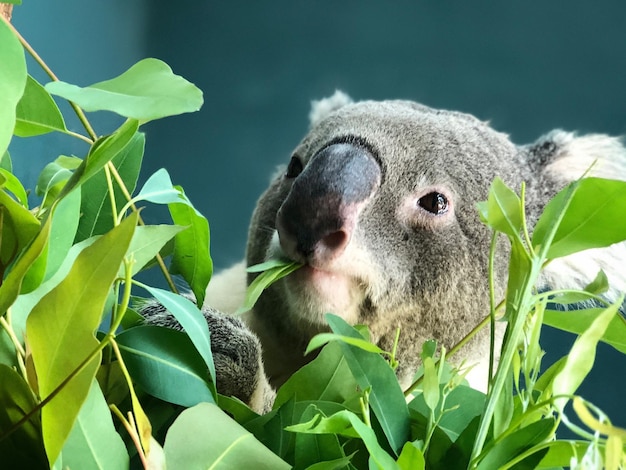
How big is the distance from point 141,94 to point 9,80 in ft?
→ 0.30

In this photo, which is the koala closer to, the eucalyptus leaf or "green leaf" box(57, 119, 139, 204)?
the eucalyptus leaf

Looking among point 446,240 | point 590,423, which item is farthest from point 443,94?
point 590,423

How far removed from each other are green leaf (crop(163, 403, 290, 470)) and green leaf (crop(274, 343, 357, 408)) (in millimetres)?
113

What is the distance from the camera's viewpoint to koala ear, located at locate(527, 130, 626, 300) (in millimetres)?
1138

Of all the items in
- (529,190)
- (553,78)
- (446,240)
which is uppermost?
(553,78)

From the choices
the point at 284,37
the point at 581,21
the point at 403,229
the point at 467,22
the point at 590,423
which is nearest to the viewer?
the point at 590,423

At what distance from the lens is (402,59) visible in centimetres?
202

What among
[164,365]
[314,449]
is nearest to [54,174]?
[164,365]

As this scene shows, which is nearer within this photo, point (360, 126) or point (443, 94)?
point (360, 126)

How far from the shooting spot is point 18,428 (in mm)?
380

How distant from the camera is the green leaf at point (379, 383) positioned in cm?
44

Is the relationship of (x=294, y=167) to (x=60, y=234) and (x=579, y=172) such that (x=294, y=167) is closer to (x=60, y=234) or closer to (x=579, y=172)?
(x=579, y=172)

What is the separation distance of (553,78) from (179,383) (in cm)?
165

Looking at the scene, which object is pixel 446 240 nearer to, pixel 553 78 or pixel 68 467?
pixel 68 467
